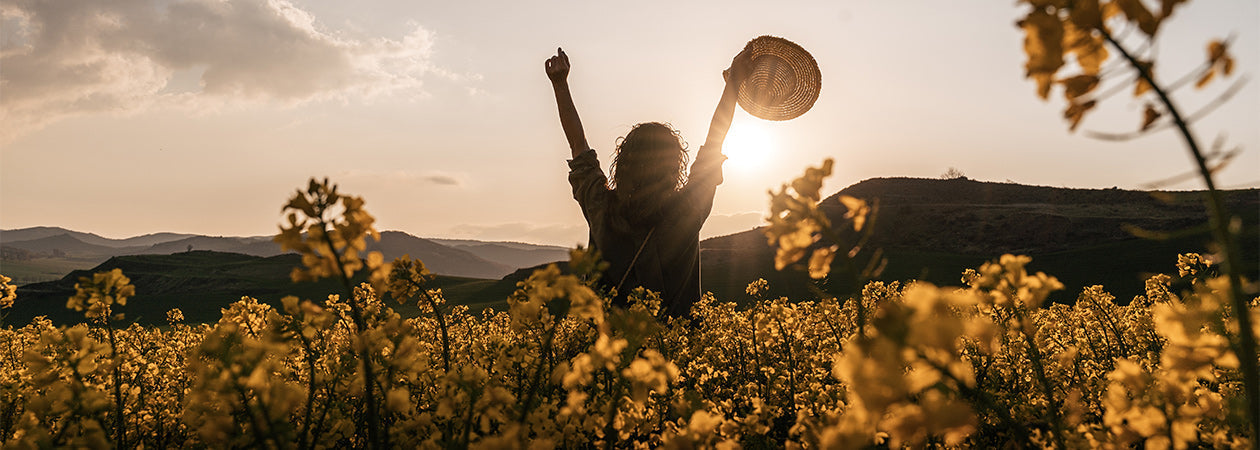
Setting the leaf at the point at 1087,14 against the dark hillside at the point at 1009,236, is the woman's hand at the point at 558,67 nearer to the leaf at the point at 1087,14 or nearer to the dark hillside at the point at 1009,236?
the leaf at the point at 1087,14

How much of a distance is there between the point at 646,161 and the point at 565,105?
1025mm

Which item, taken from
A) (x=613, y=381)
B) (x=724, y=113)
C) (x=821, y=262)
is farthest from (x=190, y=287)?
(x=821, y=262)

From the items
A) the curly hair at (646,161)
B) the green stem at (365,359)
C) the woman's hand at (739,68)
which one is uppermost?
the woman's hand at (739,68)

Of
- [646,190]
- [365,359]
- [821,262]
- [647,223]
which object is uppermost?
[646,190]

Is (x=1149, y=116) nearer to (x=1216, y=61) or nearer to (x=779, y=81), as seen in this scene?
(x=1216, y=61)

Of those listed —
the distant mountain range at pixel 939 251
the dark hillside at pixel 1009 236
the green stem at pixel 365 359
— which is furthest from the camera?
the dark hillside at pixel 1009 236

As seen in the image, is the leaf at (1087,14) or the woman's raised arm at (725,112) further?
the woman's raised arm at (725,112)

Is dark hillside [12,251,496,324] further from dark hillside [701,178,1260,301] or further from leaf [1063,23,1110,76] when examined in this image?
dark hillside [701,178,1260,301]

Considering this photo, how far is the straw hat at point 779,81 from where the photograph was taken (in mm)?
6383

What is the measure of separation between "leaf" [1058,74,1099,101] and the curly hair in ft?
14.7

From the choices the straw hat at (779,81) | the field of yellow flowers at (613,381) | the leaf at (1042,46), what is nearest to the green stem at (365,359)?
the field of yellow flowers at (613,381)

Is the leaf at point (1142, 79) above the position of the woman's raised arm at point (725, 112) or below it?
below

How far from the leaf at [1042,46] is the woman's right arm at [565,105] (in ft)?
16.5

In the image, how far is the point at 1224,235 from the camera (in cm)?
102
